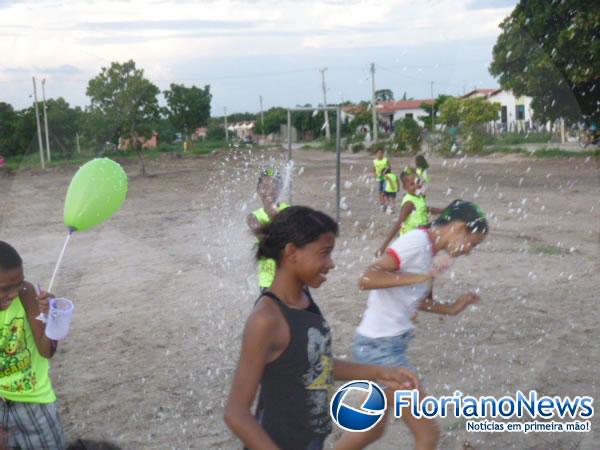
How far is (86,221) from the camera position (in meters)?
3.69

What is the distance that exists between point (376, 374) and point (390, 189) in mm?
11685

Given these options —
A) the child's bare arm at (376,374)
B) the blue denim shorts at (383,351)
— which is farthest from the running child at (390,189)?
the child's bare arm at (376,374)

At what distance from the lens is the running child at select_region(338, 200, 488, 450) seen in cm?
304

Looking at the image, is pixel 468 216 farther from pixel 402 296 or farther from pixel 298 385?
pixel 298 385

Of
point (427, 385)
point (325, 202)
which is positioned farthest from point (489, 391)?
point (325, 202)

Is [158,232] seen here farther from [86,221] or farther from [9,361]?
[9,361]

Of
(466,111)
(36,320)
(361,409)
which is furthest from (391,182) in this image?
(36,320)

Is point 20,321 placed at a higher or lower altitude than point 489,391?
higher

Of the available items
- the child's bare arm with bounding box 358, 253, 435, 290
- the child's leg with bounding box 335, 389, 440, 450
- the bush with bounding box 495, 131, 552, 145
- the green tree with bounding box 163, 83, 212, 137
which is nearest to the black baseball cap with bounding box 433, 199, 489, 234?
the child's bare arm with bounding box 358, 253, 435, 290

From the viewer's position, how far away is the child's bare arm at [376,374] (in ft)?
7.74

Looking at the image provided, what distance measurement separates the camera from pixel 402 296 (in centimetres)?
313

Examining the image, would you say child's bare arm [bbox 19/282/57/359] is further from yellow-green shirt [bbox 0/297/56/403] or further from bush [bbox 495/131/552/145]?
bush [bbox 495/131/552/145]

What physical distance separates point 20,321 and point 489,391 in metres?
2.88

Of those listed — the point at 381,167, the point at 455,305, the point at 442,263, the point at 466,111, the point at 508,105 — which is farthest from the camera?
the point at 508,105
